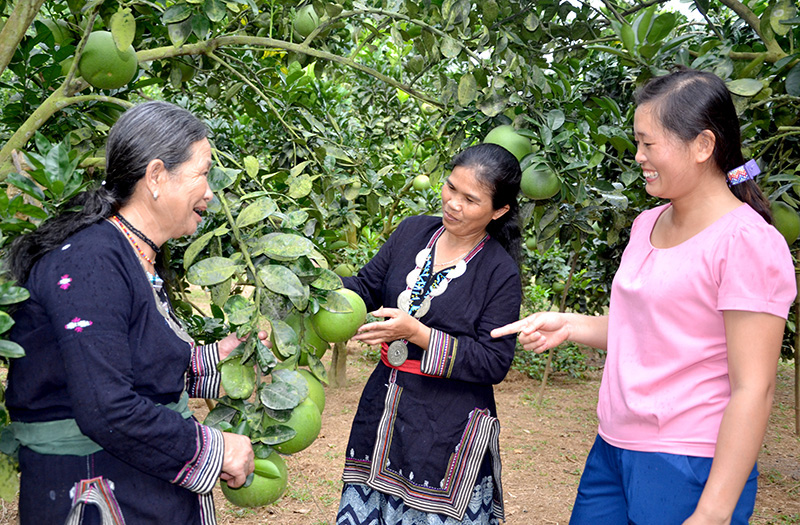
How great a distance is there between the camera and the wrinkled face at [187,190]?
1.28m

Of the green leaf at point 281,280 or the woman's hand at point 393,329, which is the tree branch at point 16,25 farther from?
the woman's hand at point 393,329

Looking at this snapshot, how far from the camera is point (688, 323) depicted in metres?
1.27

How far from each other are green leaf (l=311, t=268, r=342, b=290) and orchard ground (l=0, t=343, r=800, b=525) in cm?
209

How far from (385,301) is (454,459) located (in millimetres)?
498

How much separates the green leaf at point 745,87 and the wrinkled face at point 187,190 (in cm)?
117

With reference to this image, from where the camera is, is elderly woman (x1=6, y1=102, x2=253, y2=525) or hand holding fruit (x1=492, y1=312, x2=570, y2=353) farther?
hand holding fruit (x1=492, y1=312, x2=570, y2=353)

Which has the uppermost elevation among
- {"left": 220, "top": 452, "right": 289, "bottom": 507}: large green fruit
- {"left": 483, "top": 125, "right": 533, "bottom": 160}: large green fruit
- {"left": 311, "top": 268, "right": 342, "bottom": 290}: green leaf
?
{"left": 483, "top": 125, "right": 533, "bottom": 160}: large green fruit

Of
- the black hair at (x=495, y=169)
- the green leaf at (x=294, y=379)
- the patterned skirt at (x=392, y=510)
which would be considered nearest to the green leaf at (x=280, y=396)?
the green leaf at (x=294, y=379)

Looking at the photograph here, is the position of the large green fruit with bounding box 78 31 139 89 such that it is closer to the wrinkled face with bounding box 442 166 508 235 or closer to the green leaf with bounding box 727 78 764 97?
the wrinkled face with bounding box 442 166 508 235

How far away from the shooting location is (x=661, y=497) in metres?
1.29

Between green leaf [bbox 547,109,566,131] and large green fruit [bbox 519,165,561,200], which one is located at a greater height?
green leaf [bbox 547,109,566,131]

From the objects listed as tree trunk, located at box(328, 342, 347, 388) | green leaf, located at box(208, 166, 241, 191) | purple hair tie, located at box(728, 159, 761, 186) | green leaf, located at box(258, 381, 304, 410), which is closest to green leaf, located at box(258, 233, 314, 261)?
green leaf, located at box(208, 166, 241, 191)

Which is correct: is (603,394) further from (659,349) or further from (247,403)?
(247,403)

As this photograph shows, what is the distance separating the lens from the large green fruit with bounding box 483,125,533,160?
1.74m
